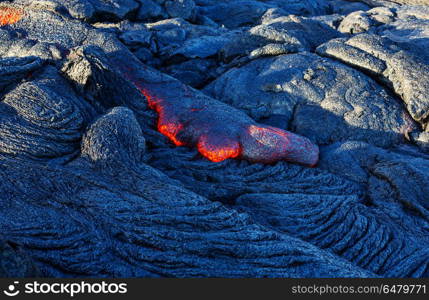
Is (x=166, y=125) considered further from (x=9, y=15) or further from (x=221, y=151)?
(x=9, y=15)

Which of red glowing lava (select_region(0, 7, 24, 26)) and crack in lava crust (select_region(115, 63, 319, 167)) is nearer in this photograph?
crack in lava crust (select_region(115, 63, 319, 167))

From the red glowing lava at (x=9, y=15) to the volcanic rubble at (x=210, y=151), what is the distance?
0.04 metres

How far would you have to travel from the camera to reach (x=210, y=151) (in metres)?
8.63

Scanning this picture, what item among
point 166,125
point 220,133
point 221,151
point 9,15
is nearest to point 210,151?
point 221,151

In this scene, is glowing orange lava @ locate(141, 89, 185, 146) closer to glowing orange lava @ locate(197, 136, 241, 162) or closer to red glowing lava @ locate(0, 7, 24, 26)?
glowing orange lava @ locate(197, 136, 241, 162)

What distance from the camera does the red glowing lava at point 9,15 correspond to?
12117 mm

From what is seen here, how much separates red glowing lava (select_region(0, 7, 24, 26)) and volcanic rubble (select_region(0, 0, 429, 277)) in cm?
4

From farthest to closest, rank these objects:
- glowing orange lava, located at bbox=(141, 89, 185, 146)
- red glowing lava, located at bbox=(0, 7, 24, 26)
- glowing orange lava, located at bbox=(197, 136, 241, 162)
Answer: red glowing lava, located at bbox=(0, 7, 24, 26) < glowing orange lava, located at bbox=(141, 89, 185, 146) < glowing orange lava, located at bbox=(197, 136, 241, 162)

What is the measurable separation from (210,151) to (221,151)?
21cm

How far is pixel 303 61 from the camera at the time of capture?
37.7ft

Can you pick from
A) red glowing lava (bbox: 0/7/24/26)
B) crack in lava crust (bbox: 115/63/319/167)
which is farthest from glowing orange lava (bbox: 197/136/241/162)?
red glowing lava (bbox: 0/7/24/26)

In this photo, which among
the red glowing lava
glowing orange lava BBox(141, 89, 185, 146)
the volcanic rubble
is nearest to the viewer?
the volcanic rubble

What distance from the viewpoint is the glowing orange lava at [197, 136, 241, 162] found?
8.62m

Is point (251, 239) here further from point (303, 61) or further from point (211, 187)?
point (303, 61)
